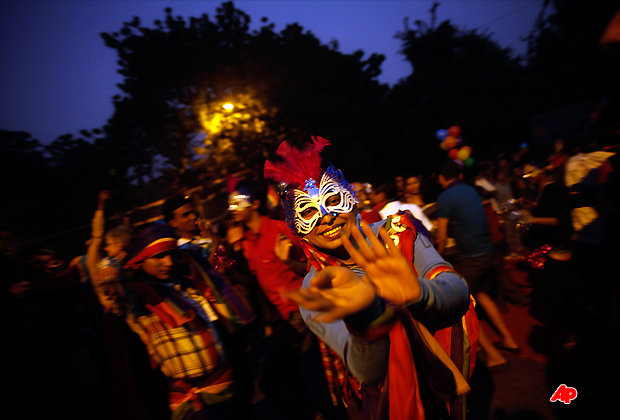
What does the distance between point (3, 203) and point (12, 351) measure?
510 centimetres

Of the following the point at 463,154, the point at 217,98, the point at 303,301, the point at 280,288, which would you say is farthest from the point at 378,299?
the point at 217,98

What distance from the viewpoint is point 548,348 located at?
167 inches

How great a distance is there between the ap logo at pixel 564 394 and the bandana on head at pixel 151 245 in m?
3.55

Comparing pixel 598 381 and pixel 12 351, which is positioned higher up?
pixel 12 351

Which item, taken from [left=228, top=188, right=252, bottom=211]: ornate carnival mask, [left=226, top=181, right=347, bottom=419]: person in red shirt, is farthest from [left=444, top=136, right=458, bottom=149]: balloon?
[left=228, top=188, right=252, bottom=211]: ornate carnival mask

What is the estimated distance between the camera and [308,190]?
2029 mm

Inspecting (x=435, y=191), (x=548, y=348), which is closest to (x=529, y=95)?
(x=435, y=191)

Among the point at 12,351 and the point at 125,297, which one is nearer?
the point at 125,297

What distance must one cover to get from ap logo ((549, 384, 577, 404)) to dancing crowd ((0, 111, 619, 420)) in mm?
611

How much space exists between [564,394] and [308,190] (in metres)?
3.16

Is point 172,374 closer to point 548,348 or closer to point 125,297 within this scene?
point 125,297

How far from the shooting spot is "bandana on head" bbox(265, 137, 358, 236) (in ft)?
6.47

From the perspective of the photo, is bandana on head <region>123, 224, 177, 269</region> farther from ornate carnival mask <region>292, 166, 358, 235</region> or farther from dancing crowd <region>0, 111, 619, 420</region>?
ornate carnival mask <region>292, 166, 358, 235</region>

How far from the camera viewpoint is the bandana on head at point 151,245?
265 centimetres
